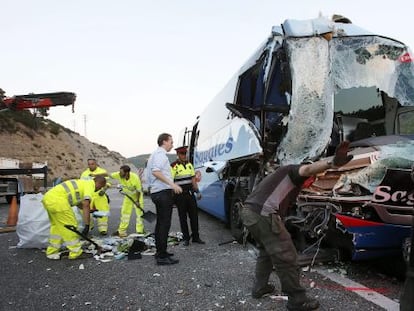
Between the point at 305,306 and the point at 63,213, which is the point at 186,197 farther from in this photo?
the point at 305,306

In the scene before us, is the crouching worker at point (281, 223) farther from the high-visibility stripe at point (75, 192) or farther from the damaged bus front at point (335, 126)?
the high-visibility stripe at point (75, 192)

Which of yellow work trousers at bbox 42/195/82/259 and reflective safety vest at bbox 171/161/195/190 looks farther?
reflective safety vest at bbox 171/161/195/190

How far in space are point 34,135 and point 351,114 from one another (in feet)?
131

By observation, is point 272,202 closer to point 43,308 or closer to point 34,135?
point 43,308

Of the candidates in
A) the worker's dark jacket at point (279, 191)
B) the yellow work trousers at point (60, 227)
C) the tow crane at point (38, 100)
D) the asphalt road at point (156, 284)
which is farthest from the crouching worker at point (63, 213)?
the tow crane at point (38, 100)

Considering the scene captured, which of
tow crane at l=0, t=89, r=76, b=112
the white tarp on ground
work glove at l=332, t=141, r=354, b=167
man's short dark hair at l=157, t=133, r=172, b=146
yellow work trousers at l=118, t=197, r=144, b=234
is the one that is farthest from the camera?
tow crane at l=0, t=89, r=76, b=112

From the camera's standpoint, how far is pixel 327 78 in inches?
189

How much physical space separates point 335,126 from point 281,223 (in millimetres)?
2284

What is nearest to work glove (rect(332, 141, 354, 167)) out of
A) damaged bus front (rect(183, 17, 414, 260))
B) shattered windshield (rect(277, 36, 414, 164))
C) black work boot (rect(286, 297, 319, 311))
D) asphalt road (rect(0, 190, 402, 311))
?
damaged bus front (rect(183, 17, 414, 260))

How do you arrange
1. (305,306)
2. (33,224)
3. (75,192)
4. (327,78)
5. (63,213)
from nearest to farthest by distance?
(305,306)
(327,78)
(63,213)
(75,192)
(33,224)

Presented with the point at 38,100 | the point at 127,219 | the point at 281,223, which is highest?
the point at 38,100

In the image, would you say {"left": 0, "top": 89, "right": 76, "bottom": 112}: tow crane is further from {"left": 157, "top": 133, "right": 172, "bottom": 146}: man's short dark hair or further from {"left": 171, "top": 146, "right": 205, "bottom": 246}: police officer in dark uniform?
{"left": 157, "top": 133, "right": 172, "bottom": 146}: man's short dark hair

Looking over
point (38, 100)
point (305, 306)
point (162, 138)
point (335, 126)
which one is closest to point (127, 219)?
point (162, 138)

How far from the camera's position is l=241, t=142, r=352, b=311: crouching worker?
3.28 metres
